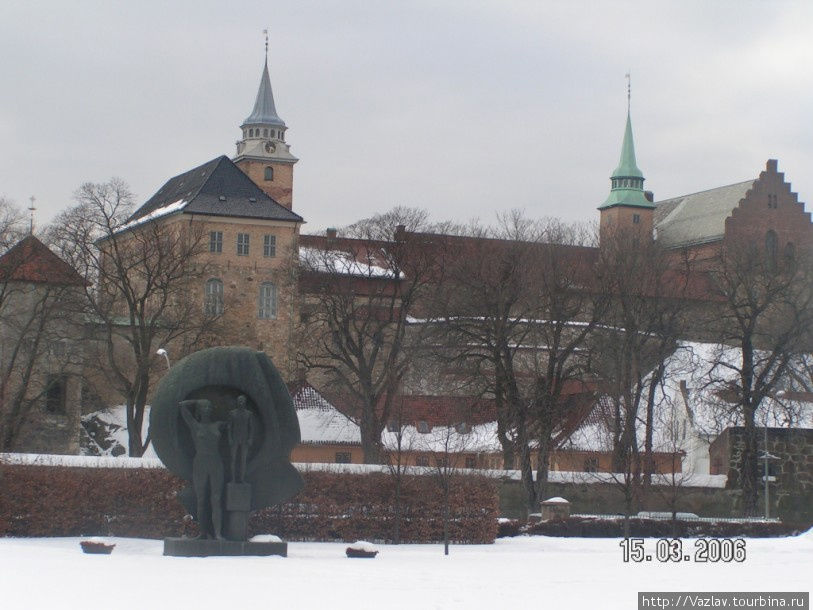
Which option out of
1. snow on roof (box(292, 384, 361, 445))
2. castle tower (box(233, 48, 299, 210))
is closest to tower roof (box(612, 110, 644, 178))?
castle tower (box(233, 48, 299, 210))

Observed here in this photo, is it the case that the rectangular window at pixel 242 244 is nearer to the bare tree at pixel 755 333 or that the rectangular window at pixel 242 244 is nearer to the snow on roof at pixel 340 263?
the snow on roof at pixel 340 263

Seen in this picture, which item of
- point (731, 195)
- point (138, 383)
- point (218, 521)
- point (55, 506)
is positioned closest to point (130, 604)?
point (218, 521)

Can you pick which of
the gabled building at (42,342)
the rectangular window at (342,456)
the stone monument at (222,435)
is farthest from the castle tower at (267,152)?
the stone monument at (222,435)

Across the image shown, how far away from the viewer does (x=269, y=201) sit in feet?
291

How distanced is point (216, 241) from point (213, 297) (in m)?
5.04

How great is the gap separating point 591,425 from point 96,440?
23546 millimetres

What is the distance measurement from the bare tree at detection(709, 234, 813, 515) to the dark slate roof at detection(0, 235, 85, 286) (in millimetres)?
26231

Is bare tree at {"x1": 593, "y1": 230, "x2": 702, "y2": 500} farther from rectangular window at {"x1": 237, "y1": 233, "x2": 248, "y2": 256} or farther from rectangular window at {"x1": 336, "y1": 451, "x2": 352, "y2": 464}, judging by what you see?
rectangular window at {"x1": 237, "y1": 233, "x2": 248, "y2": 256}

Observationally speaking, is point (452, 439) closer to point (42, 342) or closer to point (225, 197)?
point (42, 342)

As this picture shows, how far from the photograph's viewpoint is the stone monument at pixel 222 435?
1102 inches

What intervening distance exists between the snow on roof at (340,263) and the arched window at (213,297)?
5214 millimetres

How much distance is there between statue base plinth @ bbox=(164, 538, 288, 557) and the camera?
27.6 meters

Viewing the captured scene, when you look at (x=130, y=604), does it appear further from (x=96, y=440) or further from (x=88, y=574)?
(x=96, y=440)

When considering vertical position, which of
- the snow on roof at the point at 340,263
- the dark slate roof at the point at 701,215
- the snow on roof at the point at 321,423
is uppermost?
the dark slate roof at the point at 701,215
